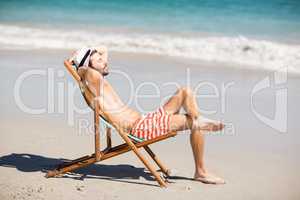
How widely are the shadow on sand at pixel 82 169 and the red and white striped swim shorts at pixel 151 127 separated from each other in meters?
0.50

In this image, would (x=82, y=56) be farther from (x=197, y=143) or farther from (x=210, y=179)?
(x=210, y=179)

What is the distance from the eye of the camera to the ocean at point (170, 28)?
1334 cm

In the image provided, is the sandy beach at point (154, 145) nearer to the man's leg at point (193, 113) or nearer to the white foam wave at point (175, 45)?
the man's leg at point (193, 113)

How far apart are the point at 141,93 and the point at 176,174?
3.12 metres

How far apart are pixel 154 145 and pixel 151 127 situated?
136cm

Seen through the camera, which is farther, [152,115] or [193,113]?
[152,115]

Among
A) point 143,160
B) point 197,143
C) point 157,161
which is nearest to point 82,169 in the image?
point 157,161

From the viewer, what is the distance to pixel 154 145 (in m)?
6.71

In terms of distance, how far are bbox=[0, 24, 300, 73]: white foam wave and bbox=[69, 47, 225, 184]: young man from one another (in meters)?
6.36

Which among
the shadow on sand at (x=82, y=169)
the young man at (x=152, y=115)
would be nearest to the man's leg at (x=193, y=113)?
the young man at (x=152, y=115)

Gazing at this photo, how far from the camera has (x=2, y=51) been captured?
483 inches

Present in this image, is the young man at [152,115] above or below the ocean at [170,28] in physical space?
below

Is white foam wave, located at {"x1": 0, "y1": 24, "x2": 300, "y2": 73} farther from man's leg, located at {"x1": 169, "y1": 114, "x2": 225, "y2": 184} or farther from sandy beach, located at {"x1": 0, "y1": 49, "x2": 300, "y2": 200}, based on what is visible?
man's leg, located at {"x1": 169, "y1": 114, "x2": 225, "y2": 184}

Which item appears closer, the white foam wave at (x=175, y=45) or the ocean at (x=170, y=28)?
the white foam wave at (x=175, y=45)
